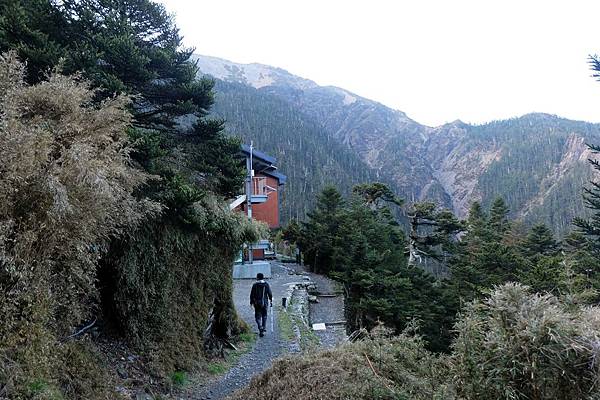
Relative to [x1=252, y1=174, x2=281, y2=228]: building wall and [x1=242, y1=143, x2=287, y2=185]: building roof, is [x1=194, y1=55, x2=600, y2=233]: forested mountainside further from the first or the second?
[x1=242, y1=143, x2=287, y2=185]: building roof

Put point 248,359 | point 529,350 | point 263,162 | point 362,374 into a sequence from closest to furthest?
point 529,350, point 362,374, point 248,359, point 263,162

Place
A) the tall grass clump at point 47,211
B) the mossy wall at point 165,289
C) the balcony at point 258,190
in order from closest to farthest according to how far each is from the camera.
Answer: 1. the tall grass clump at point 47,211
2. the mossy wall at point 165,289
3. the balcony at point 258,190

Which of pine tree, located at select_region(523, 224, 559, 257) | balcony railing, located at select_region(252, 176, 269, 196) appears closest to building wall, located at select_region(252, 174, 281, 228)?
balcony railing, located at select_region(252, 176, 269, 196)

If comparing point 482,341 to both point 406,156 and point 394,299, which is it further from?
point 406,156

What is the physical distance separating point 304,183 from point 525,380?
64901mm

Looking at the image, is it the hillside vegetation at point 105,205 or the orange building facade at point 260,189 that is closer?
the hillside vegetation at point 105,205

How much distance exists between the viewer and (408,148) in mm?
123125

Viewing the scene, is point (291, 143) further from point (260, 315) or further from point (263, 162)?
point (260, 315)

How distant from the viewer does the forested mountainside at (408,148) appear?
75438 mm

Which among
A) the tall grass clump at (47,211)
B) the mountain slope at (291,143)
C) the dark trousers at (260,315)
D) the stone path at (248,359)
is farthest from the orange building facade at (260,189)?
the mountain slope at (291,143)

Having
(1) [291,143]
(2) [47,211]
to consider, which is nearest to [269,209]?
(2) [47,211]

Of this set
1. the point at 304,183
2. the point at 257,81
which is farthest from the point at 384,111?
the point at 304,183

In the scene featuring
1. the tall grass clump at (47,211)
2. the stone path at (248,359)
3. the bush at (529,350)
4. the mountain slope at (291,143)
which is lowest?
the stone path at (248,359)

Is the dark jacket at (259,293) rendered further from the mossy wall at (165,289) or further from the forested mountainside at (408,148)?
the forested mountainside at (408,148)
